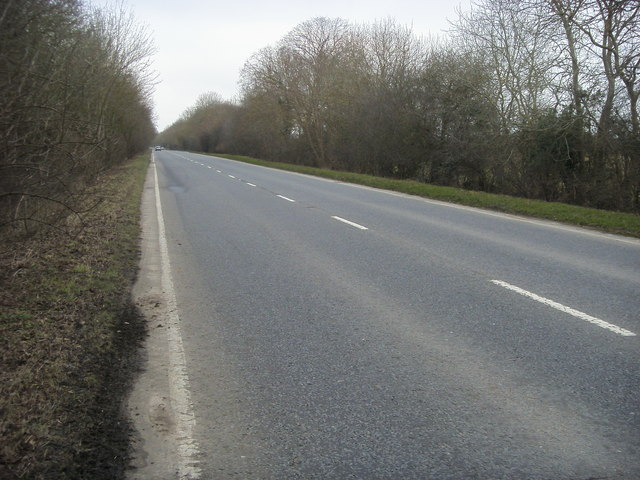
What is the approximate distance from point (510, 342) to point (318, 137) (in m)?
41.9

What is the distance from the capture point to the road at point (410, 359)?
3219mm

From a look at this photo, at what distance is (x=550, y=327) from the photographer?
5219mm

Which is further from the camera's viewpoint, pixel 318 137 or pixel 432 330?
pixel 318 137

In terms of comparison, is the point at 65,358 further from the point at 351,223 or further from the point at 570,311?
the point at 351,223

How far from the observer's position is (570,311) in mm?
5676

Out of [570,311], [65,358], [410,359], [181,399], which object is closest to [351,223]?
[570,311]

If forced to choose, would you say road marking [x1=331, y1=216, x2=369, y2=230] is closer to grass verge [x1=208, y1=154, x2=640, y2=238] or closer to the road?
the road

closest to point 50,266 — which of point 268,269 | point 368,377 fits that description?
point 268,269

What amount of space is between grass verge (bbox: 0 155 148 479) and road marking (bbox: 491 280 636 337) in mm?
4261

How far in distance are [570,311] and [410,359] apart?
84.7 inches

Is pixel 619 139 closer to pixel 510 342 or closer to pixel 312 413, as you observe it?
pixel 510 342

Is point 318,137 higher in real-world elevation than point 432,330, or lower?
higher

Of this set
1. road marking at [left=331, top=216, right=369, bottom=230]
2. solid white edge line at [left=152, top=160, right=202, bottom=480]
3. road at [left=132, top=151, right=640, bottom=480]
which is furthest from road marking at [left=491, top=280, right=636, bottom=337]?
road marking at [left=331, top=216, right=369, bottom=230]

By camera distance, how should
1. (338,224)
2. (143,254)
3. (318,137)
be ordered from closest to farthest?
(143,254) < (338,224) < (318,137)
